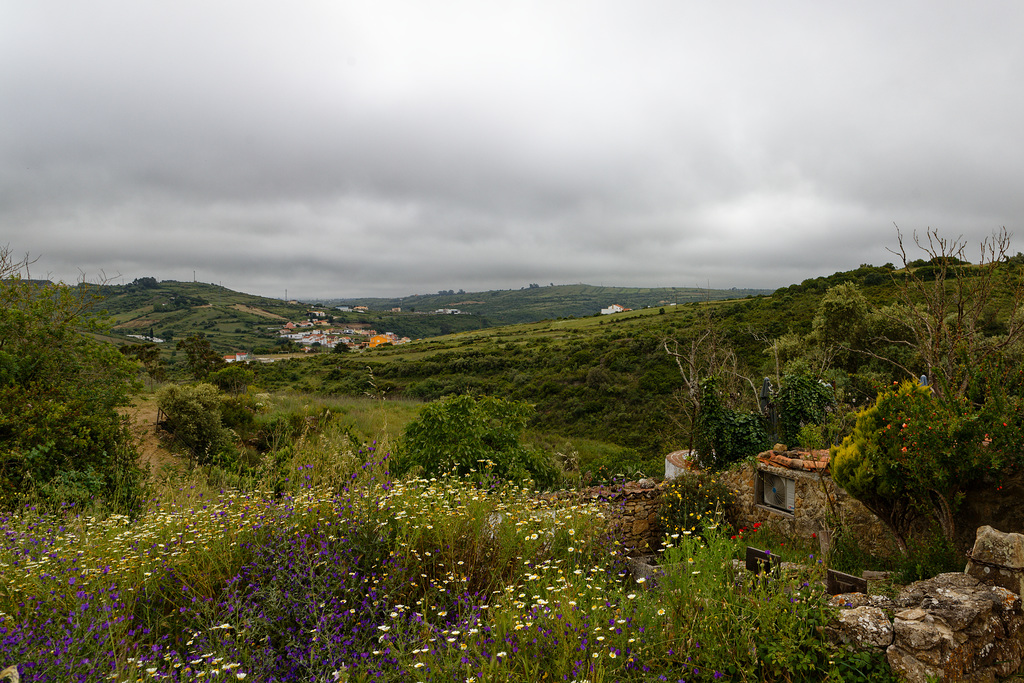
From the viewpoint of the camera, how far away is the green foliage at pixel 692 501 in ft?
20.8

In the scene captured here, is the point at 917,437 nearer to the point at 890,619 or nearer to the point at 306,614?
the point at 890,619

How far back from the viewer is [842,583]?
3609 millimetres

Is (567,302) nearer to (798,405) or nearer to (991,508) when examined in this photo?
(798,405)

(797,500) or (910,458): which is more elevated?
(910,458)

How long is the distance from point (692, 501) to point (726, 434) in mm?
3329

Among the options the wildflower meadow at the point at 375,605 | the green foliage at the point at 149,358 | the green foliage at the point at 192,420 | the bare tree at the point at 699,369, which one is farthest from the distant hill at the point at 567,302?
the wildflower meadow at the point at 375,605

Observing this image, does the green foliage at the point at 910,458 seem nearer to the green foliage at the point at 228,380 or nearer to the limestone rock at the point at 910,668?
the limestone rock at the point at 910,668

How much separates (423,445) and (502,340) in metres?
41.9

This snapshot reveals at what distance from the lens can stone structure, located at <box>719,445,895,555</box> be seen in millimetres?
6000

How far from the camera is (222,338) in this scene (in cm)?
7938

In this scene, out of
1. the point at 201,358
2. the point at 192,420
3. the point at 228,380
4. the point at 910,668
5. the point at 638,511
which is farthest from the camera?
the point at 201,358

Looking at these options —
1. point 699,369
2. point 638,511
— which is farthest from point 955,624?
point 699,369

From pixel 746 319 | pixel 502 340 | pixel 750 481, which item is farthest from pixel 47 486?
pixel 502 340

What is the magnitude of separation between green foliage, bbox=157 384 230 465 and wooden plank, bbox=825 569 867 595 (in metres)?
11.3
